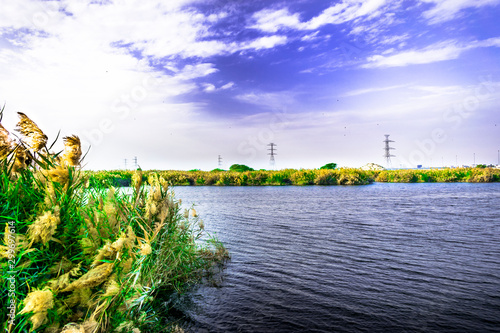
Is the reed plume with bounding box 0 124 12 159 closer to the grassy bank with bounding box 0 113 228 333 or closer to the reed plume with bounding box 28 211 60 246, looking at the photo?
the grassy bank with bounding box 0 113 228 333

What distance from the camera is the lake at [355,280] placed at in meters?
6.25

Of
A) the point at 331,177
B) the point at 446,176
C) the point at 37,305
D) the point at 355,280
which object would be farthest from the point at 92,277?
the point at 446,176

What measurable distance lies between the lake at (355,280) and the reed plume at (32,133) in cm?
436

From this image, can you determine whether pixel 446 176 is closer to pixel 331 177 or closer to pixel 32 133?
pixel 331 177

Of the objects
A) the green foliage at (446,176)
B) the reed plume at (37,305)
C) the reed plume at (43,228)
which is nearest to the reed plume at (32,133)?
the reed plume at (43,228)

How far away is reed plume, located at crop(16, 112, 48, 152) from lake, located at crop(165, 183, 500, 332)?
436 cm

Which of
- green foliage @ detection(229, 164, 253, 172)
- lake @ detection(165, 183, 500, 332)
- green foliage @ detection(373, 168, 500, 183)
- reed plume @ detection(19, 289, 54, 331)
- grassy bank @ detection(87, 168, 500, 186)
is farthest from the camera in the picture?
green foliage @ detection(229, 164, 253, 172)

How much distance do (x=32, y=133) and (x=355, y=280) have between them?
7.98 meters

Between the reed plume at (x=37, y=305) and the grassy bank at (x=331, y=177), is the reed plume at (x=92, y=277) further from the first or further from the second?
the grassy bank at (x=331, y=177)

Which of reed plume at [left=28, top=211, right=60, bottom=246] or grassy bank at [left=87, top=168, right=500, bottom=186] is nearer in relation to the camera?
reed plume at [left=28, top=211, right=60, bottom=246]

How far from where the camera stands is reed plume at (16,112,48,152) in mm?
3663

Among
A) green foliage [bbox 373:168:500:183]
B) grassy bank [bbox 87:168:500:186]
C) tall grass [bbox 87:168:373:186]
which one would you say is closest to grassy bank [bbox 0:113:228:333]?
tall grass [bbox 87:168:373:186]

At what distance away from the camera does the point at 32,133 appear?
150 inches

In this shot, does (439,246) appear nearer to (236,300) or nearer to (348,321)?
(348,321)
